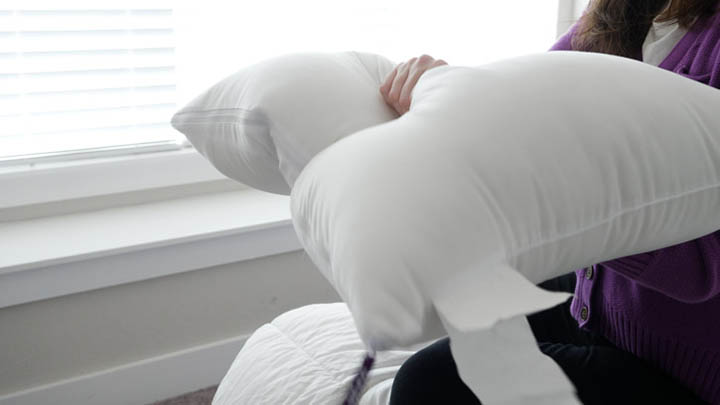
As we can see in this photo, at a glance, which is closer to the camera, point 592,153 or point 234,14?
point 592,153

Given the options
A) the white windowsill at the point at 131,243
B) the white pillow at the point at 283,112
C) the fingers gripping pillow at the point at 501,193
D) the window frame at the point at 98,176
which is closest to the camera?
the fingers gripping pillow at the point at 501,193

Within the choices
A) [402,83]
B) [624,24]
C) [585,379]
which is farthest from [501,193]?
[624,24]

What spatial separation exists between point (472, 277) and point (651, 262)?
1.05 feet

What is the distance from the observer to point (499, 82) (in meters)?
0.48

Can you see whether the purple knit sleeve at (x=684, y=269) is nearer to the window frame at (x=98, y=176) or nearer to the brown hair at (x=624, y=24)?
the brown hair at (x=624, y=24)

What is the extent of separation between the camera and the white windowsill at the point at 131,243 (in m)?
1.22

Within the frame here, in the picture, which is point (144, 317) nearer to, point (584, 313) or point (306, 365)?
point (306, 365)

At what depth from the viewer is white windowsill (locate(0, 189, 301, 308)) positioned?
122cm

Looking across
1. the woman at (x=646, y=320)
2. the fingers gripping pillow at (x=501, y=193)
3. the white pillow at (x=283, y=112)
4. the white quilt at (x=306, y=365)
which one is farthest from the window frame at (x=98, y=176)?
the fingers gripping pillow at (x=501, y=193)

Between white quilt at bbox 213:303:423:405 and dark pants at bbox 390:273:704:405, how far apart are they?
0.40ft

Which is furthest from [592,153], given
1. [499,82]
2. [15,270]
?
[15,270]

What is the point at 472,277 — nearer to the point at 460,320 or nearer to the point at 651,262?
the point at 460,320

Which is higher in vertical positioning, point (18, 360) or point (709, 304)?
point (709, 304)

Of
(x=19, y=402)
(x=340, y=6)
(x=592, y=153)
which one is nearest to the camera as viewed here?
(x=592, y=153)
